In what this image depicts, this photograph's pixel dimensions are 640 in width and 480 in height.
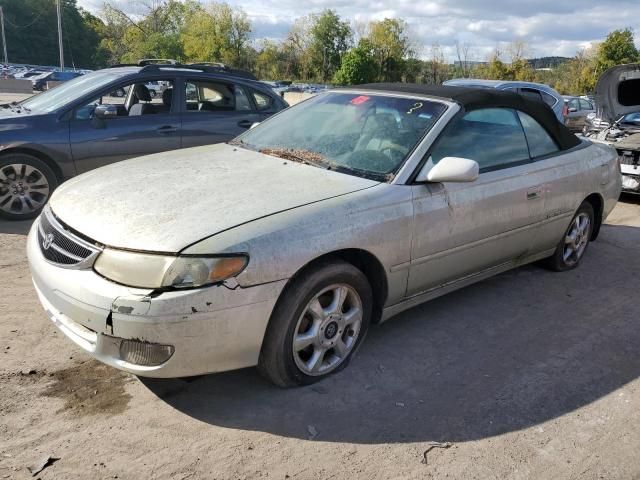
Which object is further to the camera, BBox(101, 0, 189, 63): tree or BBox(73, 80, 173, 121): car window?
BBox(101, 0, 189, 63): tree

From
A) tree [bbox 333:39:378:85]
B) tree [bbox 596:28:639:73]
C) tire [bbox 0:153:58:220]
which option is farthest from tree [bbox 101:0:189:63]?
tire [bbox 0:153:58:220]

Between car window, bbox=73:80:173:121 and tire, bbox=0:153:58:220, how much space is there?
107 centimetres

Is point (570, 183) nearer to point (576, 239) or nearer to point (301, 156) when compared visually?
point (576, 239)

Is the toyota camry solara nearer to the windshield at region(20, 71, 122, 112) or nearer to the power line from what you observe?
the windshield at region(20, 71, 122, 112)

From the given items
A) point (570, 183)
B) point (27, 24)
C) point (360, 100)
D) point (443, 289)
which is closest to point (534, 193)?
point (570, 183)

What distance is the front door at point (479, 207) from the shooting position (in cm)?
350

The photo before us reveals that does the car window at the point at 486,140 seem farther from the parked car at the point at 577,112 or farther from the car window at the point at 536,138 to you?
the parked car at the point at 577,112

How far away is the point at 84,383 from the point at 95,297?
75 cm

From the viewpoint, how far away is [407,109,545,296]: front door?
138 inches

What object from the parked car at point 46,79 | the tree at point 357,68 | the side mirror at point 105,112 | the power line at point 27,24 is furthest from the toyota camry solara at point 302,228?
the power line at point 27,24

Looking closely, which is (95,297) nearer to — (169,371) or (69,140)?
(169,371)

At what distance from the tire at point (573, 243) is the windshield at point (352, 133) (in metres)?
2.05

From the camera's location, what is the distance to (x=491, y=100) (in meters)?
4.12

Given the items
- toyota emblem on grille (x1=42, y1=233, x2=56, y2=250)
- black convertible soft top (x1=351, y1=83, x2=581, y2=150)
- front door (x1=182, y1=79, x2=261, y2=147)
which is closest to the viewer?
toyota emblem on grille (x1=42, y1=233, x2=56, y2=250)
